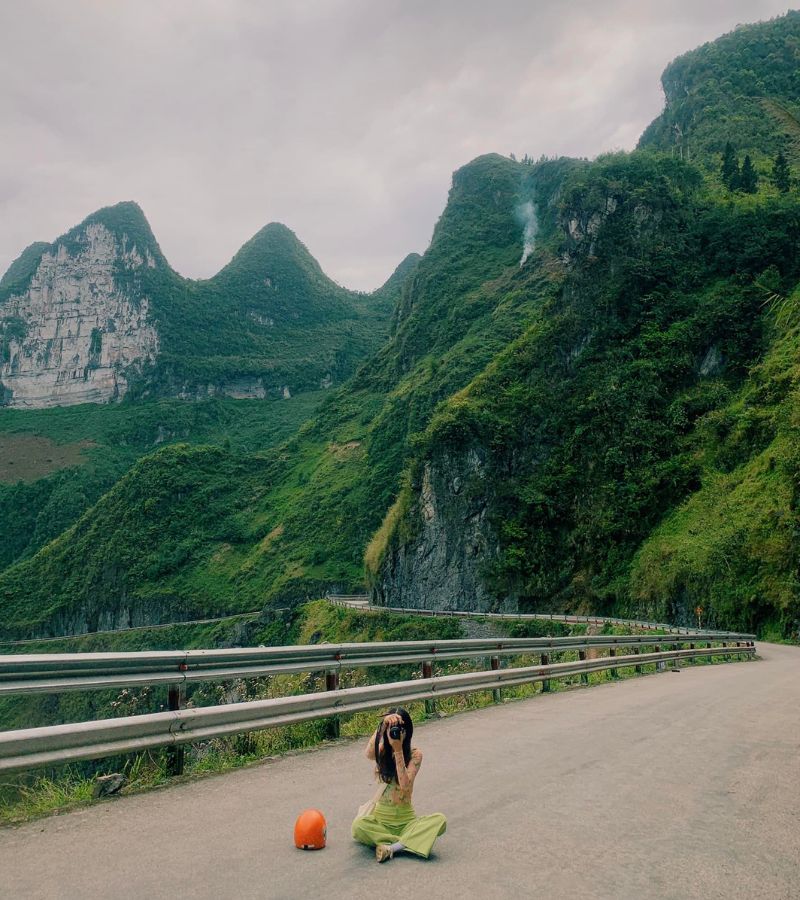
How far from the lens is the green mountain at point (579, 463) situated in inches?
1460

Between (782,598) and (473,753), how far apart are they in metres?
27.2

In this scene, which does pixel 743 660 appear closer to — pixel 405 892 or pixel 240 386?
pixel 405 892

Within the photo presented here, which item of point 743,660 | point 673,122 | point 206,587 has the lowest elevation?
point 206,587

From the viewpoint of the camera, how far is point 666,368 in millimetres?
48844

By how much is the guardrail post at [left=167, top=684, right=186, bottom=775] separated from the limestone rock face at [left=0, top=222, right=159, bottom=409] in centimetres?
19609

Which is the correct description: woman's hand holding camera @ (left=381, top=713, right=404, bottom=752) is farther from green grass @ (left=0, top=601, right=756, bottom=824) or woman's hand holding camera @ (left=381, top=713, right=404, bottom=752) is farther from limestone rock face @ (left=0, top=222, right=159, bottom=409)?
limestone rock face @ (left=0, top=222, right=159, bottom=409)

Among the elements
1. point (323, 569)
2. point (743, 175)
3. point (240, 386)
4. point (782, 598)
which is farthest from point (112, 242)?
point (782, 598)

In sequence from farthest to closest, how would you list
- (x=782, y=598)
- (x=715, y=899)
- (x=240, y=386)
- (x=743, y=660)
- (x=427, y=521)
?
(x=240, y=386) < (x=427, y=521) < (x=782, y=598) < (x=743, y=660) < (x=715, y=899)

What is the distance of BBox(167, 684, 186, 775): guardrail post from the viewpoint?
6211 millimetres

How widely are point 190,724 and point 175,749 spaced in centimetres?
35

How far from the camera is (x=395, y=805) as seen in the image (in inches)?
→ 175

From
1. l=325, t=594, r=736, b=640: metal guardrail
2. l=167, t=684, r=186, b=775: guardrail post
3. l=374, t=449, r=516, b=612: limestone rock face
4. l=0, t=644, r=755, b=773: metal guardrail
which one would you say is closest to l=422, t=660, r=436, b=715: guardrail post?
l=0, t=644, r=755, b=773: metal guardrail

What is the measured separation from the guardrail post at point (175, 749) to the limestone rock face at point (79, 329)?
196 m

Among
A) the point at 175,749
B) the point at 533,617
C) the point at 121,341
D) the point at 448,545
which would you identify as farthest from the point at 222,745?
the point at 121,341
